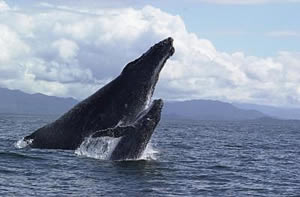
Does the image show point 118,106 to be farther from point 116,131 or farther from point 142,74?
point 116,131

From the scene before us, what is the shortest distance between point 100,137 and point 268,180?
5.70 metres

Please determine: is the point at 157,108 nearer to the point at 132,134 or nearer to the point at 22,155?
the point at 132,134

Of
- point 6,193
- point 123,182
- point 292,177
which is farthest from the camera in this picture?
point 292,177

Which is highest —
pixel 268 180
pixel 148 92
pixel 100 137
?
pixel 148 92

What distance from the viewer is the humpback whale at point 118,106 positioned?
60.5 ft

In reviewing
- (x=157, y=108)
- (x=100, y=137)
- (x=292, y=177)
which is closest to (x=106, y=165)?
(x=100, y=137)

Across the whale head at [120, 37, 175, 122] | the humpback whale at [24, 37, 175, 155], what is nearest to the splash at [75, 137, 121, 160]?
the humpback whale at [24, 37, 175, 155]

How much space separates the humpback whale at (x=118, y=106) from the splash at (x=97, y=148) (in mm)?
166

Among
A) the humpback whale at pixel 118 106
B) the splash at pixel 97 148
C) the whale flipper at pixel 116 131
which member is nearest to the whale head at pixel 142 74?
the humpback whale at pixel 118 106

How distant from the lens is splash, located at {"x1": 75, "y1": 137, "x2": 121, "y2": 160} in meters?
18.2

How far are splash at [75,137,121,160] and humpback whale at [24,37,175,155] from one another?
0.17 metres

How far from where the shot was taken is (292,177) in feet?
67.6

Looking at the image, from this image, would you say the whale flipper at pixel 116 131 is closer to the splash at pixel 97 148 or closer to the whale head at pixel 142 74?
the splash at pixel 97 148

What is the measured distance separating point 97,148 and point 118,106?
1556mm
